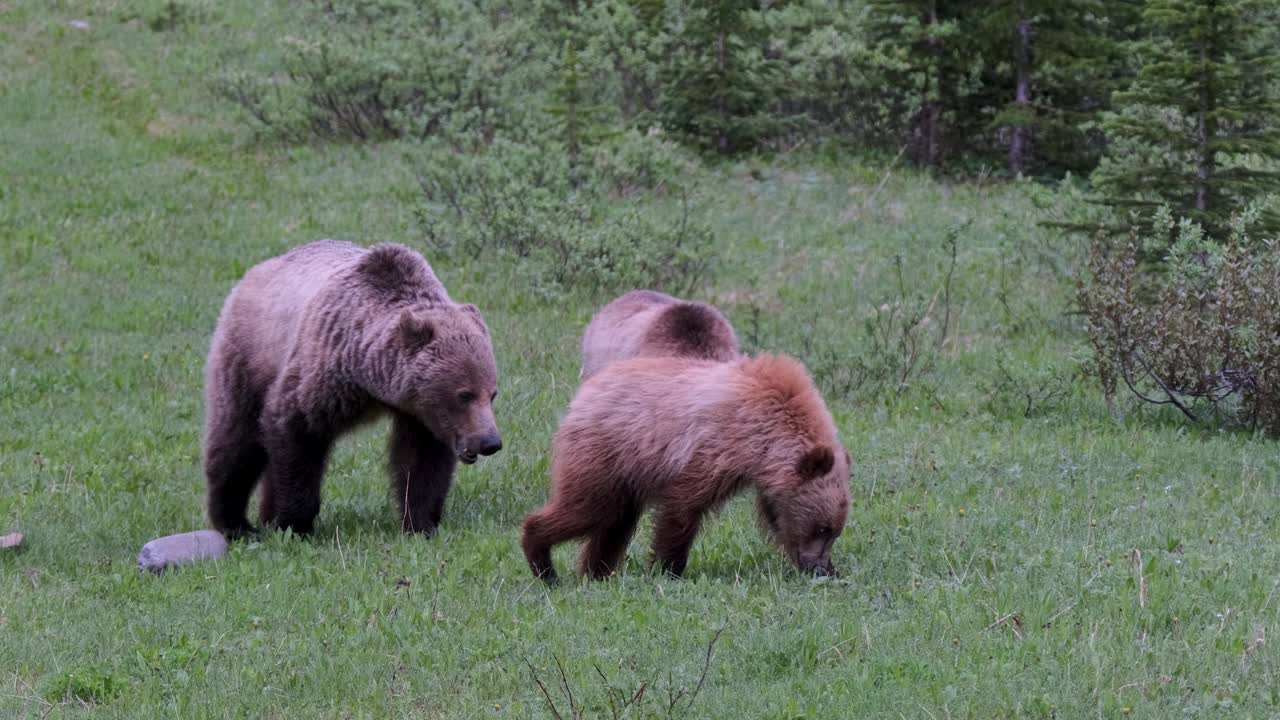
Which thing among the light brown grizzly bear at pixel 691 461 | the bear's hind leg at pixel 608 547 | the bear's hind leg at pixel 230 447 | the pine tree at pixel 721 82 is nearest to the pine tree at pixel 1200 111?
the light brown grizzly bear at pixel 691 461

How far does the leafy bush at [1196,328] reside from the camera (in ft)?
34.6

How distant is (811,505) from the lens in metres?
6.88

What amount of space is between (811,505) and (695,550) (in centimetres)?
127

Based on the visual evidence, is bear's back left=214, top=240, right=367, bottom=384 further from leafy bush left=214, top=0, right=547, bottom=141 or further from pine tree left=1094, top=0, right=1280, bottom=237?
leafy bush left=214, top=0, right=547, bottom=141

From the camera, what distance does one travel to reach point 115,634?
6.48 metres

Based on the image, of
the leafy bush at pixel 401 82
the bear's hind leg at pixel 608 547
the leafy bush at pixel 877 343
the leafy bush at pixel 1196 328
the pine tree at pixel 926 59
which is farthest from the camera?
the leafy bush at pixel 401 82

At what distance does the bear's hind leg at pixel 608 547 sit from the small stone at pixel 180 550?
2.15 metres

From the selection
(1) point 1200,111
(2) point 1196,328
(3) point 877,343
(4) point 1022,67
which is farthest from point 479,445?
(4) point 1022,67

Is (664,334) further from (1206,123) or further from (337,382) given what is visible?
(1206,123)

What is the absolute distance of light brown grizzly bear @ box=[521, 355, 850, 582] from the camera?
22.5ft

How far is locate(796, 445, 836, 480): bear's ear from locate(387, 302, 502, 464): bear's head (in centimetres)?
185

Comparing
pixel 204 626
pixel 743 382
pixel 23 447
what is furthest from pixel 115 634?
pixel 23 447

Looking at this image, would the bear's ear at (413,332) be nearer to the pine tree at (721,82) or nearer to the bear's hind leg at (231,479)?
the bear's hind leg at (231,479)

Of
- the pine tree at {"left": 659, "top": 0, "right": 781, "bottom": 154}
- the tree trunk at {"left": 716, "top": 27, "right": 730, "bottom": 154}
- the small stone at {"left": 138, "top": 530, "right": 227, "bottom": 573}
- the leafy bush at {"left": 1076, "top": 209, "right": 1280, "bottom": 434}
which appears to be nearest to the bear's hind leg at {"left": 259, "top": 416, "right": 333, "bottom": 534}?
the small stone at {"left": 138, "top": 530, "right": 227, "bottom": 573}
